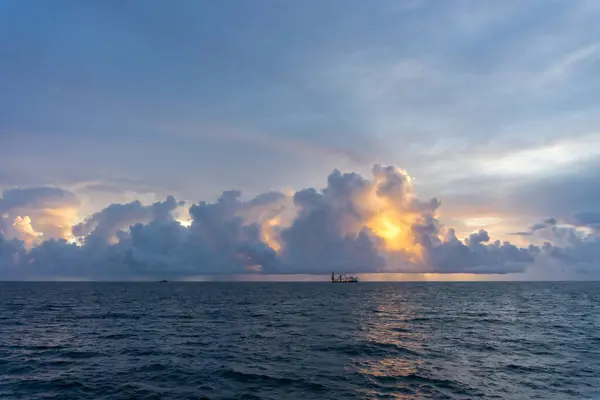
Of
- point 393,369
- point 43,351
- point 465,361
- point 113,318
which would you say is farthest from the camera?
point 113,318

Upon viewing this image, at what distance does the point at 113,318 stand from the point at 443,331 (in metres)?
60.7

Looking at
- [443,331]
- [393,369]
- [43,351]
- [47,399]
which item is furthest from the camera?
[443,331]

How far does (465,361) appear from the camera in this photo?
39750 millimetres

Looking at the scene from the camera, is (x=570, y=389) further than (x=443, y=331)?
No

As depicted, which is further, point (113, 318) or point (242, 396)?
point (113, 318)

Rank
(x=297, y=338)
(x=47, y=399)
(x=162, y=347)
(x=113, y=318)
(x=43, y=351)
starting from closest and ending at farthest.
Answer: (x=47, y=399) < (x=43, y=351) < (x=162, y=347) < (x=297, y=338) < (x=113, y=318)

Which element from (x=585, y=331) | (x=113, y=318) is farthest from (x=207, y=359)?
(x=585, y=331)

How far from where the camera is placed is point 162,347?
154 feet

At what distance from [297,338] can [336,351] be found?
996cm

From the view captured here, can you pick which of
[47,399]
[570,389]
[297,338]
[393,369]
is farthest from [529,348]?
Answer: [47,399]

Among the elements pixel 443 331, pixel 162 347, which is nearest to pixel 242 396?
pixel 162 347

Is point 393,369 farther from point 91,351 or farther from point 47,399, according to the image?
point 91,351

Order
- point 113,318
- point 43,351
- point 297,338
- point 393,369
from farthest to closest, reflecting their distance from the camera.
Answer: point 113,318
point 297,338
point 43,351
point 393,369

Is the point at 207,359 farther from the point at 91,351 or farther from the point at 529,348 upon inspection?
the point at 529,348
